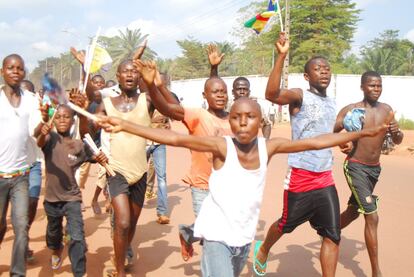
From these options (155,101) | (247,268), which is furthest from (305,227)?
(155,101)

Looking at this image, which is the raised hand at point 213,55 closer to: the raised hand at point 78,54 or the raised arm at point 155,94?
the raised arm at point 155,94

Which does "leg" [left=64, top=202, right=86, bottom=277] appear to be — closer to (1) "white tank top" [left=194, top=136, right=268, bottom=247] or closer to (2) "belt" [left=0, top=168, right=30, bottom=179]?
(2) "belt" [left=0, top=168, right=30, bottom=179]

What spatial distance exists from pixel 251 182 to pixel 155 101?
3.85 ft

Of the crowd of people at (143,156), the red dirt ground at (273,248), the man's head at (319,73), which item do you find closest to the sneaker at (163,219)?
the red dirt ground at (273,248)

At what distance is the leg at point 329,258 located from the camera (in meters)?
3.96

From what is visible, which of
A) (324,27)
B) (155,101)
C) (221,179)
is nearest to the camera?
(221,179)

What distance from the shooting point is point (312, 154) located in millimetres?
4145

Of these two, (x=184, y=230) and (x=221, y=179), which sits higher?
(x=221, y=179)

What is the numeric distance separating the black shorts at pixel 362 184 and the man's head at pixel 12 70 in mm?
3324

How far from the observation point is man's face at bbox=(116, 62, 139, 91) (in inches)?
179

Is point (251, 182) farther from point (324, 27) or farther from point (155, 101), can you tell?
point (324, 27)

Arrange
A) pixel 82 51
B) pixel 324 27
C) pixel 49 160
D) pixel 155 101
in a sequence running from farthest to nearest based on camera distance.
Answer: pixel 324 27 < pixel 82 51 < pixel 49 160 < pixel 155 101

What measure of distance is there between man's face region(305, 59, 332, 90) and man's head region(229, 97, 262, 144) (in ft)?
4.61

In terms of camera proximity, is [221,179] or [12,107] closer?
[221,179]
